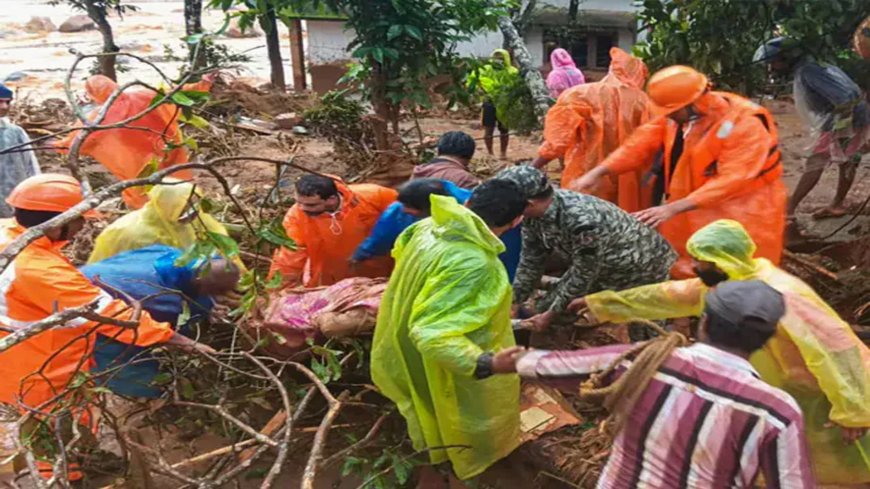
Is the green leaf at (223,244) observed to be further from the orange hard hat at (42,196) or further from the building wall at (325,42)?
the building wall at (325,42)

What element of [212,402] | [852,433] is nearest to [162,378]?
[212,402]

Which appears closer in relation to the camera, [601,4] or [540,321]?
[540,321]

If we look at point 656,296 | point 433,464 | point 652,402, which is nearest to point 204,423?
point 433,464

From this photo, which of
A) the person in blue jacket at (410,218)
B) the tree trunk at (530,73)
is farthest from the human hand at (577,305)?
the tree trunk at (530,73)

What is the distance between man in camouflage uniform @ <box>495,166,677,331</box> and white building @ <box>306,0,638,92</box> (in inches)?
425

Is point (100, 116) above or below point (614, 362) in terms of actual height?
above

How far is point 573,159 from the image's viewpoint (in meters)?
5.02

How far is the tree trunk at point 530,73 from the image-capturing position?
746 cm

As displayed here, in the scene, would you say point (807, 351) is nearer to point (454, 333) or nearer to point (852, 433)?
point (852, 433)

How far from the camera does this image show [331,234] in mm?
3967

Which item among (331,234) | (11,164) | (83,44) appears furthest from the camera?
(83,44)

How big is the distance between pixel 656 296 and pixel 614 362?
43.5 inches

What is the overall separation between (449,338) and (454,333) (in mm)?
26

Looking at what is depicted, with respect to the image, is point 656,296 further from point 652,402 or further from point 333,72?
point 333,72
